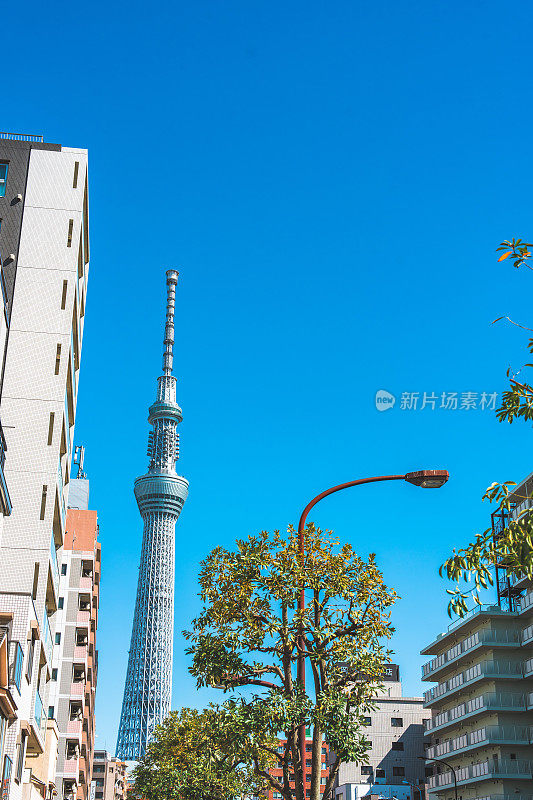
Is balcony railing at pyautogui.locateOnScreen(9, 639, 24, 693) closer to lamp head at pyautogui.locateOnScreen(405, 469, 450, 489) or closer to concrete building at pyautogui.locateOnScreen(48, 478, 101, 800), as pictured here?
lamp head at pyautogui.locateOnScreen(405, 469, 450, 489)

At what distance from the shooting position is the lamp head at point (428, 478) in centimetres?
1858

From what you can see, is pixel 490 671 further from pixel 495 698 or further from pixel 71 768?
pixel 71 768

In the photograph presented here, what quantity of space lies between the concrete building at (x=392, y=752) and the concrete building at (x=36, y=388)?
194 feet

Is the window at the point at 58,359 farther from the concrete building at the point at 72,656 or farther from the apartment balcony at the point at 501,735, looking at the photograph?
the apartment balcony at the point at 501,735

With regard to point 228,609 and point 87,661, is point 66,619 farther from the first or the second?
point 228,609

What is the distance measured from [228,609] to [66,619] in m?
56.0

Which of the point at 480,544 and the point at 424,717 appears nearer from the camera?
the point at 480,544

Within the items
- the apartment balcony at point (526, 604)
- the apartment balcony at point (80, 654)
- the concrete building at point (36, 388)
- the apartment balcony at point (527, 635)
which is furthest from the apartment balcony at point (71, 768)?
the apartment balcony at point (526, 604)

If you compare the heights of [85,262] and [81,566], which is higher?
[85,262]

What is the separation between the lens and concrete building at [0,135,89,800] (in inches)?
1428

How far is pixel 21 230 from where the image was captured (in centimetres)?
4353

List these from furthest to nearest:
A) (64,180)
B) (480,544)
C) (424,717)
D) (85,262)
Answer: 1. (424,717)
2. (85,262)
3. (64,180)
4. (480,544)

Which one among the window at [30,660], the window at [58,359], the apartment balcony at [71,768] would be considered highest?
the window at [58,359]

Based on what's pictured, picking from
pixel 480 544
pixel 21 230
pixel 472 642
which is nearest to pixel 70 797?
pixel 472 642
